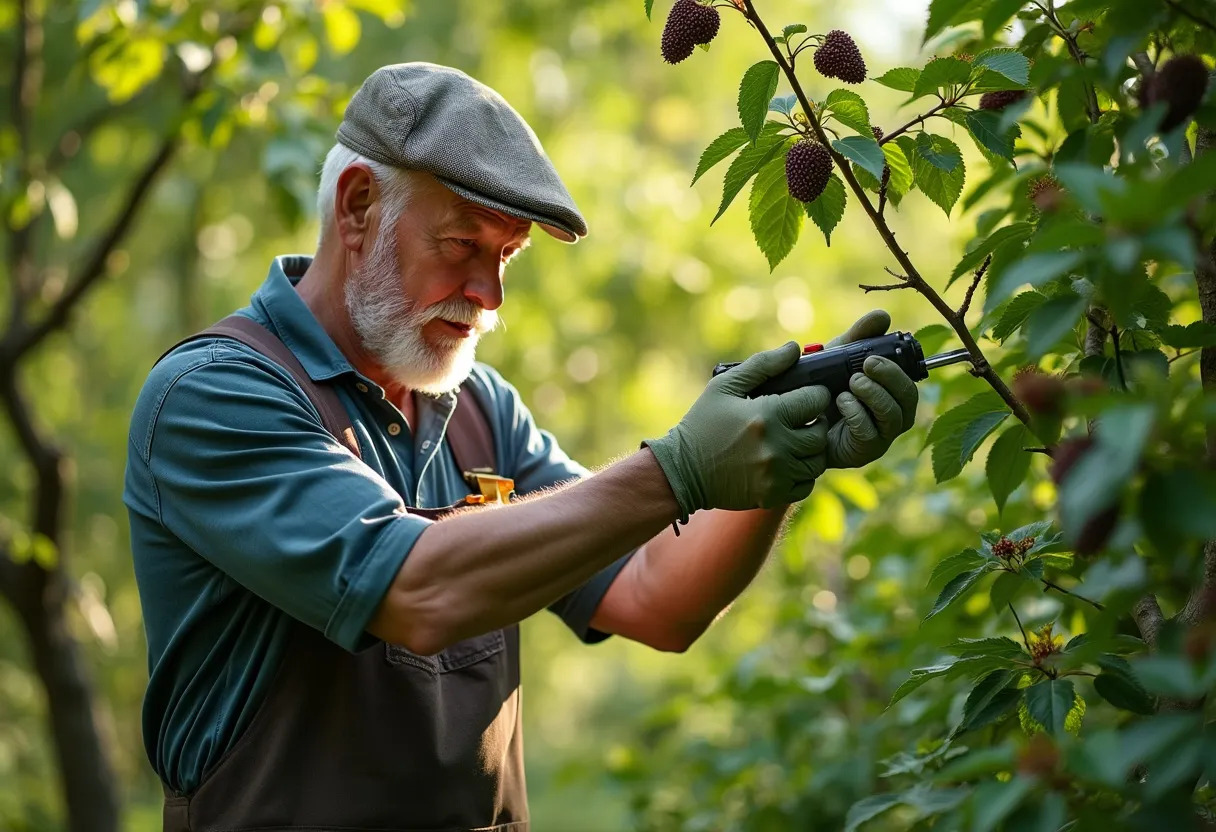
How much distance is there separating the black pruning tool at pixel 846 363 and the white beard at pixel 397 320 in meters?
0.72

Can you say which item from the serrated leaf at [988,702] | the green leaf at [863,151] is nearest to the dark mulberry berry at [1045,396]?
the green leaf at [863,151]

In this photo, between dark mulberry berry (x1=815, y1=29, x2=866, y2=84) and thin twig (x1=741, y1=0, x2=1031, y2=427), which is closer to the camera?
thin twig (x1=741, y1=0, x2=1031, y2=427)

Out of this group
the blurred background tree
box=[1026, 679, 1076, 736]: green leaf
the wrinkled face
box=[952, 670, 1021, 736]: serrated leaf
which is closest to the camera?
box=[1026, 679, 1076, 736]: green leaf

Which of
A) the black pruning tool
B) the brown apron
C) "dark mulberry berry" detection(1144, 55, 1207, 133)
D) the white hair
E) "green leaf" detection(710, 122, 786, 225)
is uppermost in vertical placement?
the white hair

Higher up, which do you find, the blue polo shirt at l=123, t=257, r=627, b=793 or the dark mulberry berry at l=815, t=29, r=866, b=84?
the dark mulberry berry at l=815, t=29, r=866, b=84

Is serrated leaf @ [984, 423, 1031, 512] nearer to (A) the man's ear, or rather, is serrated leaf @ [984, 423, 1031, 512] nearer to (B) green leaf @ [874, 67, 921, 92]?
(B) green leaf @ [874, 67, 921, 92]

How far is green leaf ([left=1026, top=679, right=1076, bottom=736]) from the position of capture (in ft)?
5.26

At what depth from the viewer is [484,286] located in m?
2.63

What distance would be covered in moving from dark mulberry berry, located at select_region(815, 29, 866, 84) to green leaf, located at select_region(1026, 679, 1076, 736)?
0.92 meters

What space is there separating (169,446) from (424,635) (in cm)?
62

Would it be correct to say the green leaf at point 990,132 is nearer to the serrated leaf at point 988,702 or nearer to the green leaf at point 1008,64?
the green leaf at point 1008,64

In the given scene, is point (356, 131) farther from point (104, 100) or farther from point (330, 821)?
point (104, 100)

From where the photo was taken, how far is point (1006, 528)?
8.17ft

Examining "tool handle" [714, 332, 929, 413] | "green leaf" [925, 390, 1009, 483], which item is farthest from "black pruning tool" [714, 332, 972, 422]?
"green leaf" [925, 390, 1009, 483]
